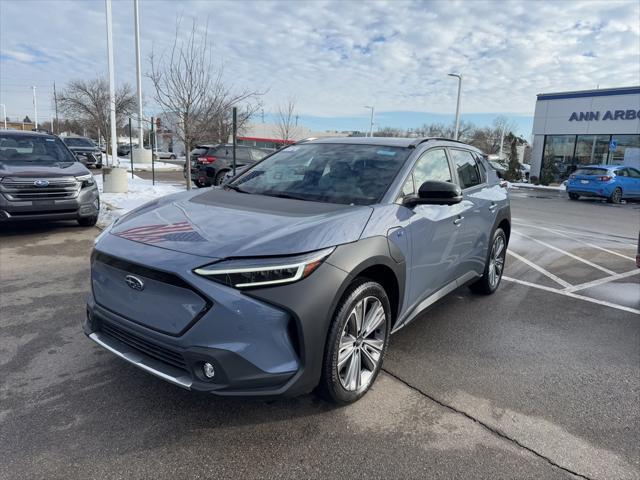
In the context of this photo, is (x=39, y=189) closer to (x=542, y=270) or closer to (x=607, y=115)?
(x=542, y=270)

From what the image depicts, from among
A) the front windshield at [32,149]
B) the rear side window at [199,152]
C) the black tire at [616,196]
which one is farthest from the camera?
the black tire at [616,196]

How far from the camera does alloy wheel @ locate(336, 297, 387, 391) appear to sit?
2865mm

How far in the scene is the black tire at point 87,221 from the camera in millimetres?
8220

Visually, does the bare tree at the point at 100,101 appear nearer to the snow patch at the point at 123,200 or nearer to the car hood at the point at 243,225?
the snow patch at the point at 123,200

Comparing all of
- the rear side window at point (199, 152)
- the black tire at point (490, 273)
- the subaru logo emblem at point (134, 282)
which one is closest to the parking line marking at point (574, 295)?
the black tire at point (490, 273)

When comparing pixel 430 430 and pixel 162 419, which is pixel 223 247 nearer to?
pixel 162 419

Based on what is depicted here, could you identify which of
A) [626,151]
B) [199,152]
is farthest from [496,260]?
[626,151]

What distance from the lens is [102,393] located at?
3.04m

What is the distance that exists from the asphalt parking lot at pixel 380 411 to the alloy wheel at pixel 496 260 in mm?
553

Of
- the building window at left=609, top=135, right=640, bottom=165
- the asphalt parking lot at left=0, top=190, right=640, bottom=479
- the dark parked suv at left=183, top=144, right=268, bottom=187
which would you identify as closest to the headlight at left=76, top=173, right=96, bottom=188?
the asphalt parking lot at left=0, top=190, right=640, bottom=479

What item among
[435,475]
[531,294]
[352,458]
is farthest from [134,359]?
[531,294]

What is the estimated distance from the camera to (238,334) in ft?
7.72

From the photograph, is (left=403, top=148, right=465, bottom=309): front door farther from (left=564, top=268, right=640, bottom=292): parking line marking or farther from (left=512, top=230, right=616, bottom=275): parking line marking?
(left=512, top=230, right=616, bottom=275): parking line marking

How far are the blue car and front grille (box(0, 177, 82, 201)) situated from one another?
741 inches
